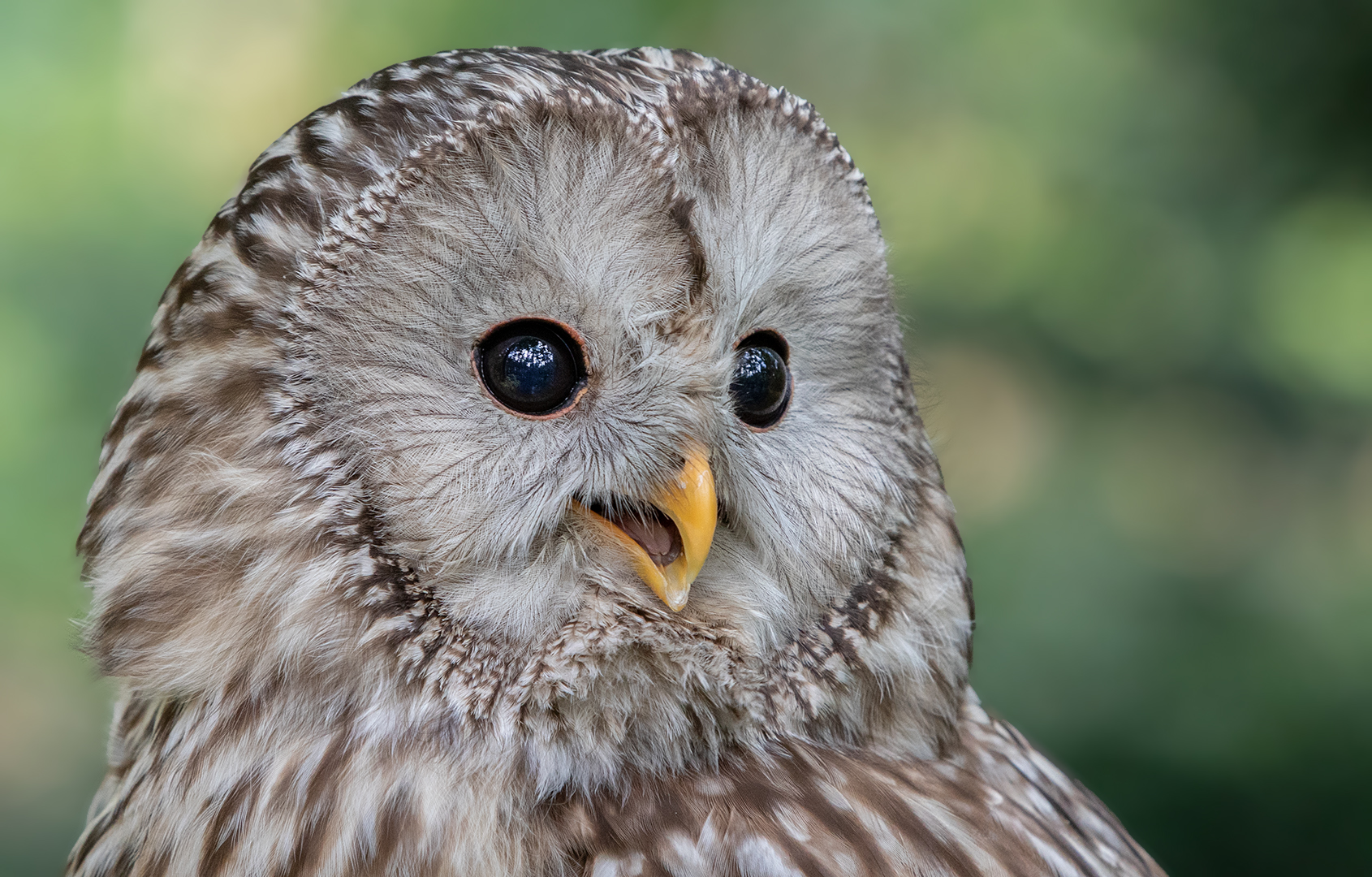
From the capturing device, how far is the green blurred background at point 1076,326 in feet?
7.86

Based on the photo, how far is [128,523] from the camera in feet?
3.98

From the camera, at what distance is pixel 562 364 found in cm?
114

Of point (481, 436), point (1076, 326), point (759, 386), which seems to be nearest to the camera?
point (481, 436)

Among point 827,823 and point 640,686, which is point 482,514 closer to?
point 640,686

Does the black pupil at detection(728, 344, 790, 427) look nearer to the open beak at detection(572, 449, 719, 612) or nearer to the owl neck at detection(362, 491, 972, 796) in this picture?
the open beak at detection(572, 449, 719, 612)

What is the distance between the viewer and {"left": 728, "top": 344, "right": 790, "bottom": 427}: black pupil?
4.02ft

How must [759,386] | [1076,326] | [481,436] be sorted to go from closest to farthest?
[481,436], [759,386], [1076,326]

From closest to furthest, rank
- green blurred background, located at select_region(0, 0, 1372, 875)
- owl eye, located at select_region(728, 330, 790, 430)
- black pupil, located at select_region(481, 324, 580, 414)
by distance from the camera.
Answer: black pupil, located at select_region(481, 324, 580, 414), owl eye, located at select_region(728, 330, 790, 430), green blurred background, located at select_region(0, 0, 1372, 875)

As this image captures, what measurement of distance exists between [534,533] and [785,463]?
283 mm

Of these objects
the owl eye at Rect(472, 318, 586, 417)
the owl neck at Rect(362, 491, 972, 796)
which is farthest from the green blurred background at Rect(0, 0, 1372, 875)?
the owl eye at Rect(472, 318, 586, 417)

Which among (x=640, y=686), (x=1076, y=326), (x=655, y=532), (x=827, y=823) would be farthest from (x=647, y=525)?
(x=1076, y=326)

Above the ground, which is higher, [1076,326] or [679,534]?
[1076,326]

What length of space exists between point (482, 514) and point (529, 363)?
0.48 ft

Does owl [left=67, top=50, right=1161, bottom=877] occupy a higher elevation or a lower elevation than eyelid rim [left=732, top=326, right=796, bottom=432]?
lower
